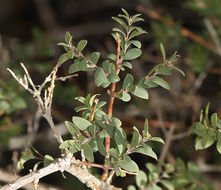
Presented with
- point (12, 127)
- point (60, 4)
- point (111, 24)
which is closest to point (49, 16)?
point (60, 4)

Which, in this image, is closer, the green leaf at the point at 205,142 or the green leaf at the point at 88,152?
the green leaf at the point at 88,152

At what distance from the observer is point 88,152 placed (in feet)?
3.52

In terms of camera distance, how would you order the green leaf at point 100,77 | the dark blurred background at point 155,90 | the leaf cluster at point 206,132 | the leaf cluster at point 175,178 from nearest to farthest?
1. the green leaf at point 100,77
2. the leaf cluster at point 206,132
3. the leaf cluster at point 175,178
4. the dark blurred background at point 155,90

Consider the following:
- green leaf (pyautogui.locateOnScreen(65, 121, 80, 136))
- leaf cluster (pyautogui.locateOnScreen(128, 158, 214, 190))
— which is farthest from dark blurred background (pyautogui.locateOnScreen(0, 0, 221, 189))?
green leaf (pyautogui.locateOnScreen(65, 121, 80, 136))

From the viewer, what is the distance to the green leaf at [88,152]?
1062 mm

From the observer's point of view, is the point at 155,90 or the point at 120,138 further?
the point at 155,90

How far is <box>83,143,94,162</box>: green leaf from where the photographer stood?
41.8 inches

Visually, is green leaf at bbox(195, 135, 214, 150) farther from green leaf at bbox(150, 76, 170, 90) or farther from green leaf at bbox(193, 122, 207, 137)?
green leaf at bbox(150, 76, 170, 90)

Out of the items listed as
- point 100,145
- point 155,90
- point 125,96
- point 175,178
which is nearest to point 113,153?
point 100,145

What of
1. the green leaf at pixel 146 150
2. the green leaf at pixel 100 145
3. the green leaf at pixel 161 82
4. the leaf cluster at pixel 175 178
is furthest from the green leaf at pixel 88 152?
the leaf cluster at pixel 175 178

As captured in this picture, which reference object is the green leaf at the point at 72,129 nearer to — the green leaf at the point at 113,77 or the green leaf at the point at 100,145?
the green leaf at the point at 100,145

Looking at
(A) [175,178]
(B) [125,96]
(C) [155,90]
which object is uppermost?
(B) [125,96]

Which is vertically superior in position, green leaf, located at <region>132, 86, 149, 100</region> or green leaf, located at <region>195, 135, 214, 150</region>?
green leaf, located at <region>132, 86, 149, 100</region>

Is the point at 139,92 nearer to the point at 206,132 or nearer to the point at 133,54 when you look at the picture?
the point at 133,54
